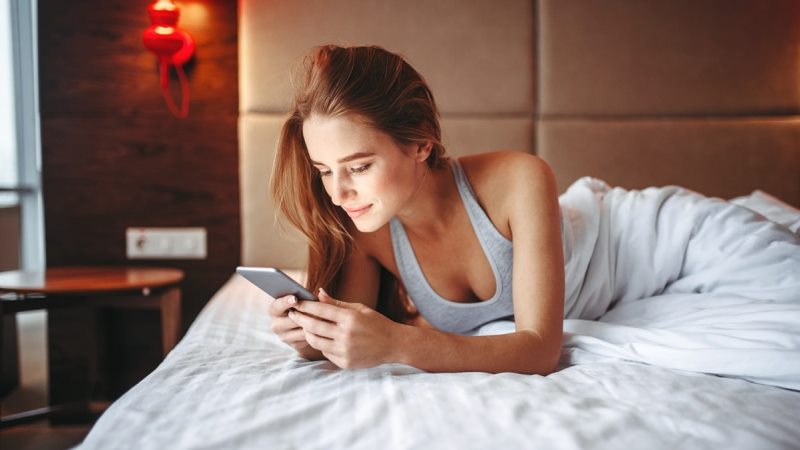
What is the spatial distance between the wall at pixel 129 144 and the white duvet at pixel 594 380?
2.91ft

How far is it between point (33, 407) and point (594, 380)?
1967 mm

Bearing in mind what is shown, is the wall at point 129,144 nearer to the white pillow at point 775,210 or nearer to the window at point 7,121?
the window at point 7,121

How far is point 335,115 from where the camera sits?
110 centimetres

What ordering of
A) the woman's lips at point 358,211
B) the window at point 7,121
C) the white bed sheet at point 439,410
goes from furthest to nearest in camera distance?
the window at point 7,121, the woman's lips at point 358,211, the white bed sheet at point 439,410

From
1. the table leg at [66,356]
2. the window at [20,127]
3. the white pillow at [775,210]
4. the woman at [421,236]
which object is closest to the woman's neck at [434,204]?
the woman at [421,236]

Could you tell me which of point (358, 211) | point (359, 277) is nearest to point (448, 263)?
point (359, 277)

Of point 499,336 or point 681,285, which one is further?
point 681,285

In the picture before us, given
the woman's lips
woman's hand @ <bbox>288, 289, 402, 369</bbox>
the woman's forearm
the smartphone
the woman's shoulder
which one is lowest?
the woman's forearm

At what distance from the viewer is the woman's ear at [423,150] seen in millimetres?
1202

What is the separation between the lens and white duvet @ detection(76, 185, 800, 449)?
2.43 ft

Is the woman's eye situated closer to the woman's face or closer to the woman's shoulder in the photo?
the woman's face

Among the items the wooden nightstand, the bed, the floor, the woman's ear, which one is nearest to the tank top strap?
the woman's ear

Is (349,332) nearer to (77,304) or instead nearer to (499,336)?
(499,336)

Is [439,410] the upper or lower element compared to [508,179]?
lower
